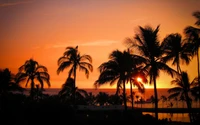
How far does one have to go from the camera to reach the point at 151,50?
991 inches

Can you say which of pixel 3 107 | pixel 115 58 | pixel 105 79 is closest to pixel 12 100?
pixel 3 107

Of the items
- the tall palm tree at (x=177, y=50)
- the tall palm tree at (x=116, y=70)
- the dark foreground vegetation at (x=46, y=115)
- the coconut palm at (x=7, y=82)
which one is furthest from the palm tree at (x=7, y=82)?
the tall palm tree at (x=177, y=50)

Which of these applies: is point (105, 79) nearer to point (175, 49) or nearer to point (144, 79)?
point (144, 79)

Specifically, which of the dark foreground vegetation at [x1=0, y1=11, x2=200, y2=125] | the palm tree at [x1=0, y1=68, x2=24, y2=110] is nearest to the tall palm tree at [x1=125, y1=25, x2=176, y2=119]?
the dark foreground vegetation at [x1=0, y1=11, x2=200, y2=125]

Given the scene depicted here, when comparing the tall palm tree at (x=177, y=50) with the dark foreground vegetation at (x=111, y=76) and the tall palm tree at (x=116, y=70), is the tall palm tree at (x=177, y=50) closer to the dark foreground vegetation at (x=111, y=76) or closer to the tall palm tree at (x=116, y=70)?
the dark foreground vegetation at (x=111, y=76)

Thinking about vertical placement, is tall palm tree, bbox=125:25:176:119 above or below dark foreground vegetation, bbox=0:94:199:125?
above

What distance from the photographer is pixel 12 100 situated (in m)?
25.6

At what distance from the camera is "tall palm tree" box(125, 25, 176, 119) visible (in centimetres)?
2489

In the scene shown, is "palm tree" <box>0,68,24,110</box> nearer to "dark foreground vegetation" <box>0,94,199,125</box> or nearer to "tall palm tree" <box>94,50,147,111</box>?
"dark foreground vegetation" <box>0,94,199,125</box>

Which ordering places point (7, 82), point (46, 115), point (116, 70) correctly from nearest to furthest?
point (46, 115) < point (116, 70) < point (7, 82)

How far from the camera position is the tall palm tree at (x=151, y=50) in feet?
81.7

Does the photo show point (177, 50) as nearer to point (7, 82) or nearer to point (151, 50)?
point (151, 50)

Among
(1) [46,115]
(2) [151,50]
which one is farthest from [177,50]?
(1) [46,115]

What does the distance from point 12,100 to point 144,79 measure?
589 inches
